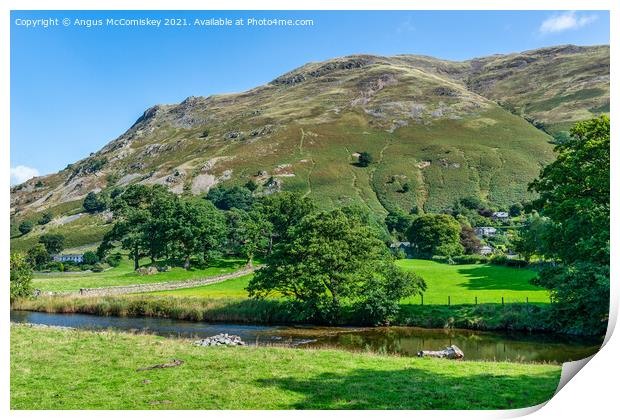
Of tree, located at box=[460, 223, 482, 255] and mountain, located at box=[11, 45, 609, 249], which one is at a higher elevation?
mountain, located at box=[11, 45, 609, 249]

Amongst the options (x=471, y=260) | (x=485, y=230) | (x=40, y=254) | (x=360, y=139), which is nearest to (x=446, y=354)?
(x=40, y=254)

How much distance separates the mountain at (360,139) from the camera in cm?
10856

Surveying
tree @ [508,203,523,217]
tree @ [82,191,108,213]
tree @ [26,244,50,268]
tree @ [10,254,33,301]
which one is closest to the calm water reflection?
tree @ [10,254,33,301]

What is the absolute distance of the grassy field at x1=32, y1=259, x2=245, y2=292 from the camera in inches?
1554

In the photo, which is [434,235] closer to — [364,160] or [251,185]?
[364,160]

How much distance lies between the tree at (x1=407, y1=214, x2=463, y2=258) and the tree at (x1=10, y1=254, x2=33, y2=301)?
2068 inches

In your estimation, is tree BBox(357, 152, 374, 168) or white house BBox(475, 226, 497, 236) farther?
tree BBox(357, 152, 374, 168)

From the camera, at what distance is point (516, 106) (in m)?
157

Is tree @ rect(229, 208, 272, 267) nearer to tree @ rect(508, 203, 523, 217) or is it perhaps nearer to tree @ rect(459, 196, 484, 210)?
tree @ rect(459, 196, 484, 210)

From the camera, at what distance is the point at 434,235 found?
7381 centimetres

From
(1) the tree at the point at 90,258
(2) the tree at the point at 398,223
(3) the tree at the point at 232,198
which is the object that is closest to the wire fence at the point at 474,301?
(1) the tree at the point at 90,258

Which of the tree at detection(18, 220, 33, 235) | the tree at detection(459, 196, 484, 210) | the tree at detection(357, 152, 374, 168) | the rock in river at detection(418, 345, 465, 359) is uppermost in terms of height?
the tree at detection(357, 152, 374, 168)

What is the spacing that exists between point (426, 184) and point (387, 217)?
89.7 feet
